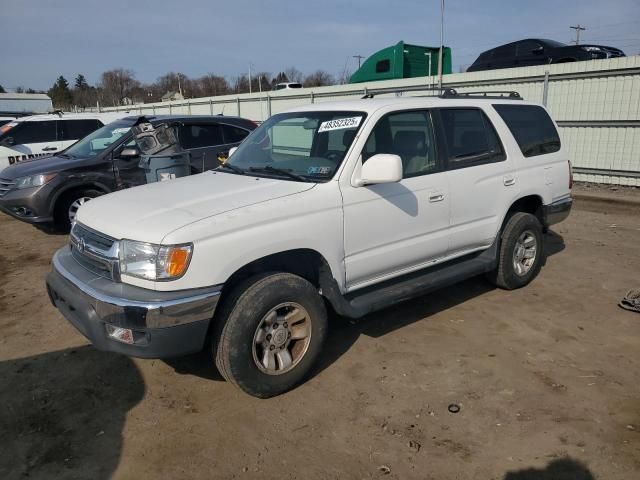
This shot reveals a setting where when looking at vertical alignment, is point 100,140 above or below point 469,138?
below

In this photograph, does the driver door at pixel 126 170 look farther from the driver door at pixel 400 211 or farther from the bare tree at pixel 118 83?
the bare tree at pixel 118 83

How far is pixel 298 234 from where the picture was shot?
331cm

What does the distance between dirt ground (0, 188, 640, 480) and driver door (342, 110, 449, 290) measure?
0.71 m

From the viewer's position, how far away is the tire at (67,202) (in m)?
7.43

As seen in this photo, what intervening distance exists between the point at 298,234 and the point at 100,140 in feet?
19.8

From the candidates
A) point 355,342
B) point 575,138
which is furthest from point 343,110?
point 575,138

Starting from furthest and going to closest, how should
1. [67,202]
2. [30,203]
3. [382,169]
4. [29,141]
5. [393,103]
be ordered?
[29,141] < [67,202] < [30,203] < [393,103] < [382,169]

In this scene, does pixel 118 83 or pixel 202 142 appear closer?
pixel 202 142

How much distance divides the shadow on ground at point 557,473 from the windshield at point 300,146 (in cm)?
218

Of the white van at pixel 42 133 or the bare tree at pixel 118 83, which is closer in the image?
the white van at pixel 42 133

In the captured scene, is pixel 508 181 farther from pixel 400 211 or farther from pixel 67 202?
pixel 67 202

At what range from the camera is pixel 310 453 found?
9.40 feet

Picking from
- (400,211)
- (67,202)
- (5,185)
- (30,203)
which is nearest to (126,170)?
(67,202)

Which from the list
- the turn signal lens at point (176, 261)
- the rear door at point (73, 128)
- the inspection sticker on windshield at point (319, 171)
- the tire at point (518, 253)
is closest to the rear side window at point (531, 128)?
the tire at point (518, 253)
